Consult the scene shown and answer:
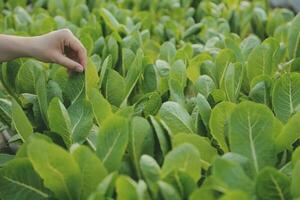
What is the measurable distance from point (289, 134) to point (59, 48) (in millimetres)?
719

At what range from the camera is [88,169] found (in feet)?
4.08

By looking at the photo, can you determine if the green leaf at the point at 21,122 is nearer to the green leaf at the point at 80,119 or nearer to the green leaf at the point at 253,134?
the green leaf at the point at 80,119

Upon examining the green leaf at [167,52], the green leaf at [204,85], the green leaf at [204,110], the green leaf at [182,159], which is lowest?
the green leaf at [167,52]

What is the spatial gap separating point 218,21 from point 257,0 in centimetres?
53

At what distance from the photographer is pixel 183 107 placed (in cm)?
162

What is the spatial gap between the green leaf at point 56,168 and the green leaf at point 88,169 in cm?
1

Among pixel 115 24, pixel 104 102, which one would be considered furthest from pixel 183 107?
pixel 115 24

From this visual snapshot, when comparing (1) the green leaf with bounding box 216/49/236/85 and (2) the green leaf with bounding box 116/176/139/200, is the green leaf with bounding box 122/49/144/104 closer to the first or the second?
(1) the green leaf with bounding box 216/49/236/85

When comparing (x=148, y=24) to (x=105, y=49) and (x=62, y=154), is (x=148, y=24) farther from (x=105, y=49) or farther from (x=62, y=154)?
(x=62, y=154)

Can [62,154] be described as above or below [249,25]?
above

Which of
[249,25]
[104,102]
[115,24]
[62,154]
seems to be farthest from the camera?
[249,25]

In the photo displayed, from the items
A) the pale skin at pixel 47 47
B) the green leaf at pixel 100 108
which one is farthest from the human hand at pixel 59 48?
the green leaf at pixel 100 108

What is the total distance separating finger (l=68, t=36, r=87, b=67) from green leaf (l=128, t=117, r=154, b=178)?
417mm

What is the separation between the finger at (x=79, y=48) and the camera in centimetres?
172
